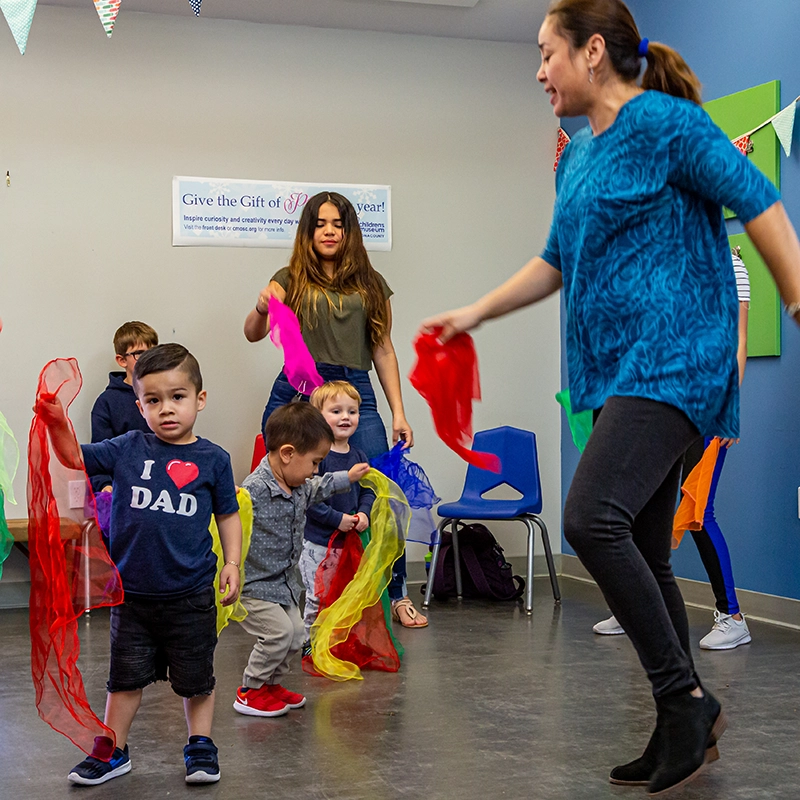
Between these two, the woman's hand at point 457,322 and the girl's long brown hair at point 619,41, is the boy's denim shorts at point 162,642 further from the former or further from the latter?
the girl's long brown hair at point 619,41

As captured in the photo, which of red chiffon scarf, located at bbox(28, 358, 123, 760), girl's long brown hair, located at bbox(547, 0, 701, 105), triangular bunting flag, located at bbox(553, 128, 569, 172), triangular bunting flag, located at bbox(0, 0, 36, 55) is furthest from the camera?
triangular bunting flag, located at bbox(553, 128, 569, 172)

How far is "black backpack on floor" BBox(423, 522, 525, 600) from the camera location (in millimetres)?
4930

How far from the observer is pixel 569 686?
3.13m

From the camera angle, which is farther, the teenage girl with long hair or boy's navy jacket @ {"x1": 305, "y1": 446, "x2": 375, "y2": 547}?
the teenage girl with long hair

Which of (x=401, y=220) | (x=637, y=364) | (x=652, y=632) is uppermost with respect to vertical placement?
(x=401, y=220)

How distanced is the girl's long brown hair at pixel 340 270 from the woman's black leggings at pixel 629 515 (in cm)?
240

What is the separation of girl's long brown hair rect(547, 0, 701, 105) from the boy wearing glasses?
3.27m

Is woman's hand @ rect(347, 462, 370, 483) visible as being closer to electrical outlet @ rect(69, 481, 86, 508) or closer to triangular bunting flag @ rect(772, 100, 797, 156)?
electrical outlet @ rect(69, 481, 86, 508)

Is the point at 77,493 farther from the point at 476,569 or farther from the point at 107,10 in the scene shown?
the point at 476,569

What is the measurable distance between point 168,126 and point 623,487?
4.05m

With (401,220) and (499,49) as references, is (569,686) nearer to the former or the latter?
(401,220)

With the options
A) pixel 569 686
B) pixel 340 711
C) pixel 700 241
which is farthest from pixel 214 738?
pixel 700 241

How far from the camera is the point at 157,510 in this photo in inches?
89.3

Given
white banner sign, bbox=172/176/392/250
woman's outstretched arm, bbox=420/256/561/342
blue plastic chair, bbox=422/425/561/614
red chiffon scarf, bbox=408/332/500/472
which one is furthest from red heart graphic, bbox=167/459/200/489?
white banner sign, bbox=172/176/392/250
